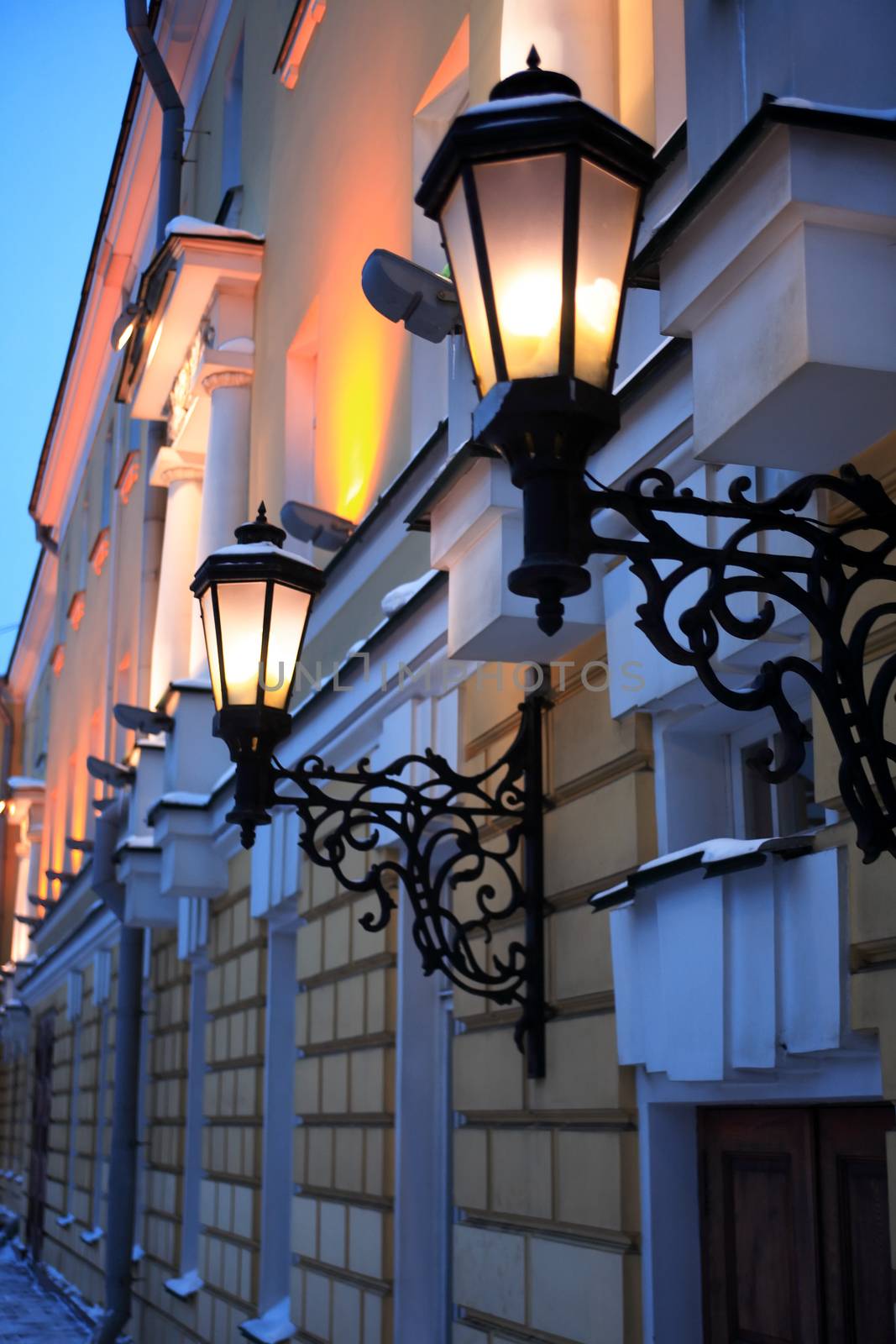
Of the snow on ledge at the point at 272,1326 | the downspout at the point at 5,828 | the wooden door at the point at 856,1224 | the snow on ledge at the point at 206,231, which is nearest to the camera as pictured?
the wooden door at the point at 856,1224

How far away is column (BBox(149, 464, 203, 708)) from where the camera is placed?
14.2 meters

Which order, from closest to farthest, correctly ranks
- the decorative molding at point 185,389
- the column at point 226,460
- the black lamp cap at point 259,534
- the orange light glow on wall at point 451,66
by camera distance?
the black lamp cap at point 259,534, the orange light glow on wall at point 451,66, the column at point 226,460, the decorative molding at point 185,389

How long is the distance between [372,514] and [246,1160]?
4362mm

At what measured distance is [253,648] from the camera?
5062mm

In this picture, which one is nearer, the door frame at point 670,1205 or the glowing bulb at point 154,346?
the door frame at point 670,1205

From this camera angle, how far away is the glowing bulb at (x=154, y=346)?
43.5 ft

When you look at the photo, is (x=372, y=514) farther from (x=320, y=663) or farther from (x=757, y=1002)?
(x=757, y=1002)

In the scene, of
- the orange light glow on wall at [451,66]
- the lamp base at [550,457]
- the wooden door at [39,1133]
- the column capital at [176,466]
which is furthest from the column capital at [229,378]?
the wooden door at [39,1133]

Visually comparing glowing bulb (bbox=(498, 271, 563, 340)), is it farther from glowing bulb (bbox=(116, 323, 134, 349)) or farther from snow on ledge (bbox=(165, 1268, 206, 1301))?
glowing bulb (bbox=(116, 323, 134, 349))

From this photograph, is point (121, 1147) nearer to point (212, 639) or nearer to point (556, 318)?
point (212, 639)

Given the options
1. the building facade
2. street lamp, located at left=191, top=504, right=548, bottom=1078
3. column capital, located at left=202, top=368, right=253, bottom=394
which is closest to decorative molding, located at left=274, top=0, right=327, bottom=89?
the building facade

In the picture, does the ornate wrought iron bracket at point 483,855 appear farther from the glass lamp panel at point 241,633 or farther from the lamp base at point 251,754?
the glass lamp panel at point 241,633

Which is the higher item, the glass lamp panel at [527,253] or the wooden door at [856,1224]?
the glass lamp panel at [527,253]

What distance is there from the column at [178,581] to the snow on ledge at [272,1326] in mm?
5779
